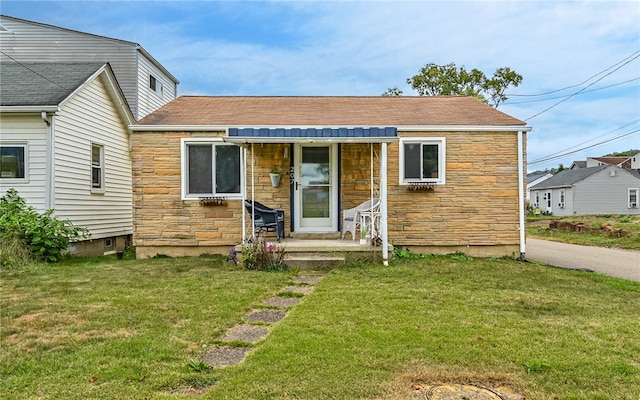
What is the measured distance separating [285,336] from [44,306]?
308cm

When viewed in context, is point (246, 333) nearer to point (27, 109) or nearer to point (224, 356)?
point (224, 356)

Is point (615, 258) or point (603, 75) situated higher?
point (603, 75)

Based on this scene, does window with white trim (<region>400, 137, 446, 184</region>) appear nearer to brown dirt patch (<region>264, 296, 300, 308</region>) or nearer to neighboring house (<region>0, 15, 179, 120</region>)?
brown dirt patch (<region>264, 296, 300, 308</region>)

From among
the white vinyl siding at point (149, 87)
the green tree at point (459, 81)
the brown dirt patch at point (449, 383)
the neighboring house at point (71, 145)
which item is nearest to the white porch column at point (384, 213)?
the brown dirt patch at point (449, 383)

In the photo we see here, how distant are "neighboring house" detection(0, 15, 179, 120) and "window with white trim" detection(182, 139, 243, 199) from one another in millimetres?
8485

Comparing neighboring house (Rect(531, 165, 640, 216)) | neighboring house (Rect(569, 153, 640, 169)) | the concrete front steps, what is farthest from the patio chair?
neighboring house (Rect(569, 153, 640, 169))

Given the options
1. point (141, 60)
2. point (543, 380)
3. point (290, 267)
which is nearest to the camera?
point (543, 380)

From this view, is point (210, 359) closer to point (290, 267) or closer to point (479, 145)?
point (290, 267)

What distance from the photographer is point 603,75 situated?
21.6 m

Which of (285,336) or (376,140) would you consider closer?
(285,336)

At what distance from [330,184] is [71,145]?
6.45m

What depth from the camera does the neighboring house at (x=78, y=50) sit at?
16984mm

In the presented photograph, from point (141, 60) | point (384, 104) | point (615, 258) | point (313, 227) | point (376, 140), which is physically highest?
point (141, 60)

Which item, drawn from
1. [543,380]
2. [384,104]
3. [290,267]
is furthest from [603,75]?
[543,380]
